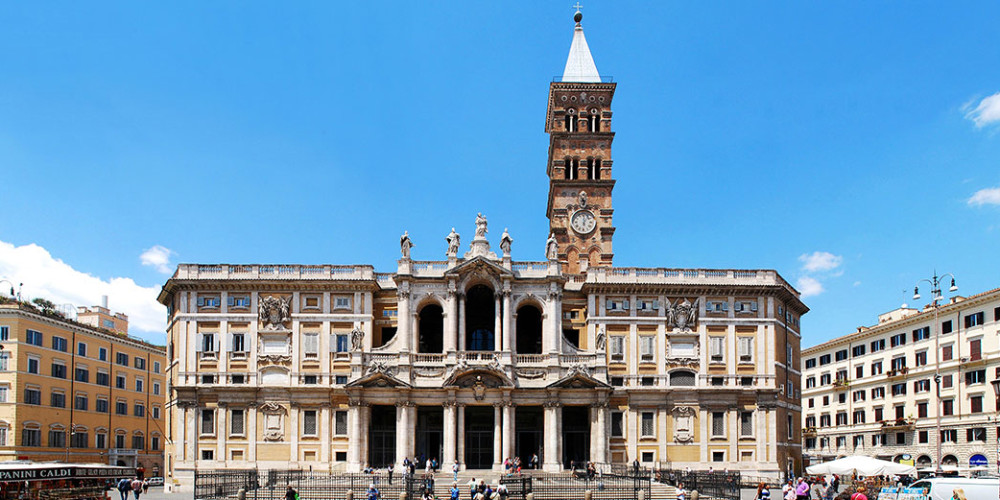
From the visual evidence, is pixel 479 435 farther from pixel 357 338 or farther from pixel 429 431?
pixel 357 338

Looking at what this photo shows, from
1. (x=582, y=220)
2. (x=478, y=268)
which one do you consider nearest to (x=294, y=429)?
(x=478, y=268)

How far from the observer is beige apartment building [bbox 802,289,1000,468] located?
72812mm

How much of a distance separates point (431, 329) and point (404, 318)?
4.67m

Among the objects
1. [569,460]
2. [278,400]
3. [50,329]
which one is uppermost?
[50,329]

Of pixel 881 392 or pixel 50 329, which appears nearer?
pixel 50 329

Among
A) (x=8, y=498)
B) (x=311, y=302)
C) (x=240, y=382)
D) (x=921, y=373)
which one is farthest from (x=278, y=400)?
(x=921, y=373)

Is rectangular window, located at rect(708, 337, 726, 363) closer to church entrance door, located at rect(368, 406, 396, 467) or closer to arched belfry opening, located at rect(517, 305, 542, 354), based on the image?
arched belfry opening, located at rect(517, 305, 542, 354)

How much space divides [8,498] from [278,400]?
112ft

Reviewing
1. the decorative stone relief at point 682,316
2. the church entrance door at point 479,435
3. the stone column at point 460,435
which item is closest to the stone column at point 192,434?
the stone column at point 460,435

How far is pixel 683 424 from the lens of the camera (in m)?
71.0

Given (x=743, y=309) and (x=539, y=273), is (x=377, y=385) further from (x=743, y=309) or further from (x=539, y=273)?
(x=743, y=309)

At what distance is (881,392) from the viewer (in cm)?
8906

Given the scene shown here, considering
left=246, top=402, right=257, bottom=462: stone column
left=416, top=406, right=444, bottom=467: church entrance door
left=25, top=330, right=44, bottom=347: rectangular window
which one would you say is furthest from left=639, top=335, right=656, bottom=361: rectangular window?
left=25, top=330, right=44, bottom=347: rectangular window

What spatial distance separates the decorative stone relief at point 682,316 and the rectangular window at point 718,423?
662 centimetres
